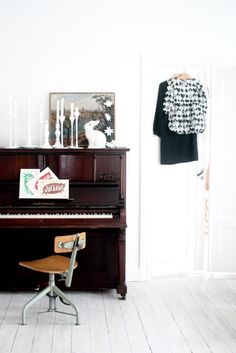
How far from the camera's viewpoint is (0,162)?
13.7ft

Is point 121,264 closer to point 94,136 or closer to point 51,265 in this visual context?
point 51,265

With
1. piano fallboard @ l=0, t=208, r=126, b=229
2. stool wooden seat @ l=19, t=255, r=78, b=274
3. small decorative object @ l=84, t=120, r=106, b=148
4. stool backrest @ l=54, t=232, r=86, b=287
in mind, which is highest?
small decorative object @ l=84, t=120, r=106, b=148

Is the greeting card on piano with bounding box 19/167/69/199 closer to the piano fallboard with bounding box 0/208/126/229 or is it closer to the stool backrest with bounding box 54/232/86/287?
the piano fallboard with bounding box 0/208/126/229

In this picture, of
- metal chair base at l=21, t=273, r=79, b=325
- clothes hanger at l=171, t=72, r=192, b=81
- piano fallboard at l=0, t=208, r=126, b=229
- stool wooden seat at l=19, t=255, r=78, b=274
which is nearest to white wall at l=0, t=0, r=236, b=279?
clothes hanger at l=171, t=72, r=192, b=81

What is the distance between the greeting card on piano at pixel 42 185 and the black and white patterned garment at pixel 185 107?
1.23 metres

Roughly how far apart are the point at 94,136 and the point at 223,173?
1.42 m

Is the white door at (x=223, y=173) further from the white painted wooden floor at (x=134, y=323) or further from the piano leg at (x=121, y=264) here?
the piano leg at (x=121, y=264)

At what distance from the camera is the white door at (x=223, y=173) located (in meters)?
4.75

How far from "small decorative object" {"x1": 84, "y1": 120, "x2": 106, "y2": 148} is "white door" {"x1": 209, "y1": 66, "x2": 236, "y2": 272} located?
120cm

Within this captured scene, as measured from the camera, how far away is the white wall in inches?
175

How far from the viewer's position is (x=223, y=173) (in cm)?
482

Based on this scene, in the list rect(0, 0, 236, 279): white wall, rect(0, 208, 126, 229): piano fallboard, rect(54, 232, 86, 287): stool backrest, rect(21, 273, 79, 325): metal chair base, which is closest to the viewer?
rect(54, 232, 86, 287): stool backrest

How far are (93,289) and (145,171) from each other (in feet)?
3.95

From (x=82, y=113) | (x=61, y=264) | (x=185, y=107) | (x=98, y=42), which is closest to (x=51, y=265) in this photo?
(x=61, y=264)
